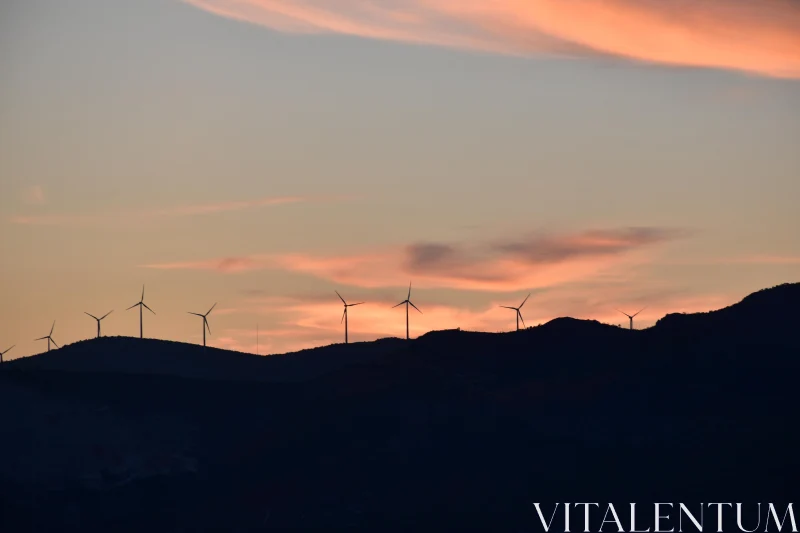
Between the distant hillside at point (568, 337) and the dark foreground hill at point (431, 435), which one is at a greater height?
the distant hillside at point (568, 337)

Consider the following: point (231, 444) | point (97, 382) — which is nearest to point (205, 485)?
point (231, 444)

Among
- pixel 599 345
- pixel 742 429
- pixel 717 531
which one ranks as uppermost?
pixel 599 345

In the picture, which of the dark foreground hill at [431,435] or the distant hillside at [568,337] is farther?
the distant hillside at [568,337]

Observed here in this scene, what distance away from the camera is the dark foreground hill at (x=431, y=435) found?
14762cm

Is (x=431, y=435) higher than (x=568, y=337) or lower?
lower

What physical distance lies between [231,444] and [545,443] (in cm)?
3226

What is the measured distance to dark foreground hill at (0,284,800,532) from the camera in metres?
148

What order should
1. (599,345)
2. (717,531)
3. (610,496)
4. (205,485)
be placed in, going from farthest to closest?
(599,345), (205,485), (610,496), (717,531)

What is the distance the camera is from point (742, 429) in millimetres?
155625

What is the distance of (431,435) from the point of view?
161500 millimetres

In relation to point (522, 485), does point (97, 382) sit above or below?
above

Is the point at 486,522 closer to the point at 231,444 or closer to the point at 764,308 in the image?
the point at 231,444

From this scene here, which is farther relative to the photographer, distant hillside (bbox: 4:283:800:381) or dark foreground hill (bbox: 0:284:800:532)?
distant hillside (bbox: 4:283:800:381)

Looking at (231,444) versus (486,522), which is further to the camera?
(231,444)
